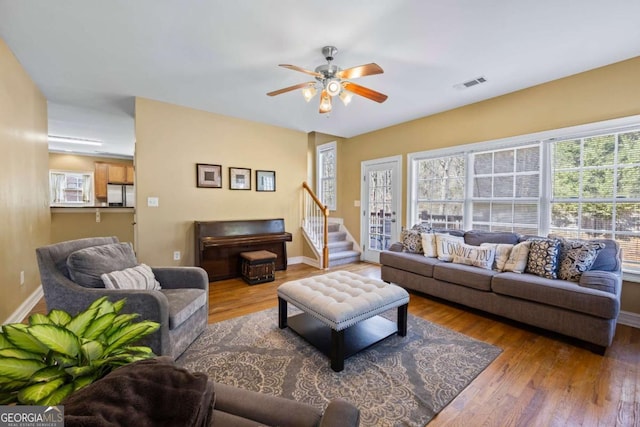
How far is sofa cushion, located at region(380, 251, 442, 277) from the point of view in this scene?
3299 mm

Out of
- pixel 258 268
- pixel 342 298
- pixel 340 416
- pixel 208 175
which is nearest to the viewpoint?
pixel 340 416

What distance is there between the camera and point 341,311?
1.94m

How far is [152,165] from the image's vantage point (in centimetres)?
386

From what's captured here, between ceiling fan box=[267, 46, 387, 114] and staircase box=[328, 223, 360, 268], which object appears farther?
staircase box=[328, 223, 360, 268]

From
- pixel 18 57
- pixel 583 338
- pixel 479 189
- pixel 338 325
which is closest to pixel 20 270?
pixel 18 57

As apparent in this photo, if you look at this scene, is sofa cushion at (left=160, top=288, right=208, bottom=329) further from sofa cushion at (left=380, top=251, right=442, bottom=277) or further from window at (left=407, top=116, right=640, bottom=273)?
window at (left=407, top=116, right=640, bottom=273)

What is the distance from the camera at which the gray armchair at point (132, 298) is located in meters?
1.75

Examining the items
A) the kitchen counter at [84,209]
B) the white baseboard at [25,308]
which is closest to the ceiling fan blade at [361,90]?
the white baseboard at [25,308]

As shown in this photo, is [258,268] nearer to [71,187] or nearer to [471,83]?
[471,83]

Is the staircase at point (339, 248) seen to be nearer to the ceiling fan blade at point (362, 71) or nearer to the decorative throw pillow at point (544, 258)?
the decorative throw pillow at point (544, 258)

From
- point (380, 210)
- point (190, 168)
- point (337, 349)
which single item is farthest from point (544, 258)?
point (190, 168)

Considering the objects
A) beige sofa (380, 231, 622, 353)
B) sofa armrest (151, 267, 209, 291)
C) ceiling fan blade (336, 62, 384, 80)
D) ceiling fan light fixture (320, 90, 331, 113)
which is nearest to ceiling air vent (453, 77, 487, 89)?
ceiling fan blade (336, 62, 384, 80)

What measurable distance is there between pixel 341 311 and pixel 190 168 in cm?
340

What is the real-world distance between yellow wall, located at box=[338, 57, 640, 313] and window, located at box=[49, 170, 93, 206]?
25.3ft
